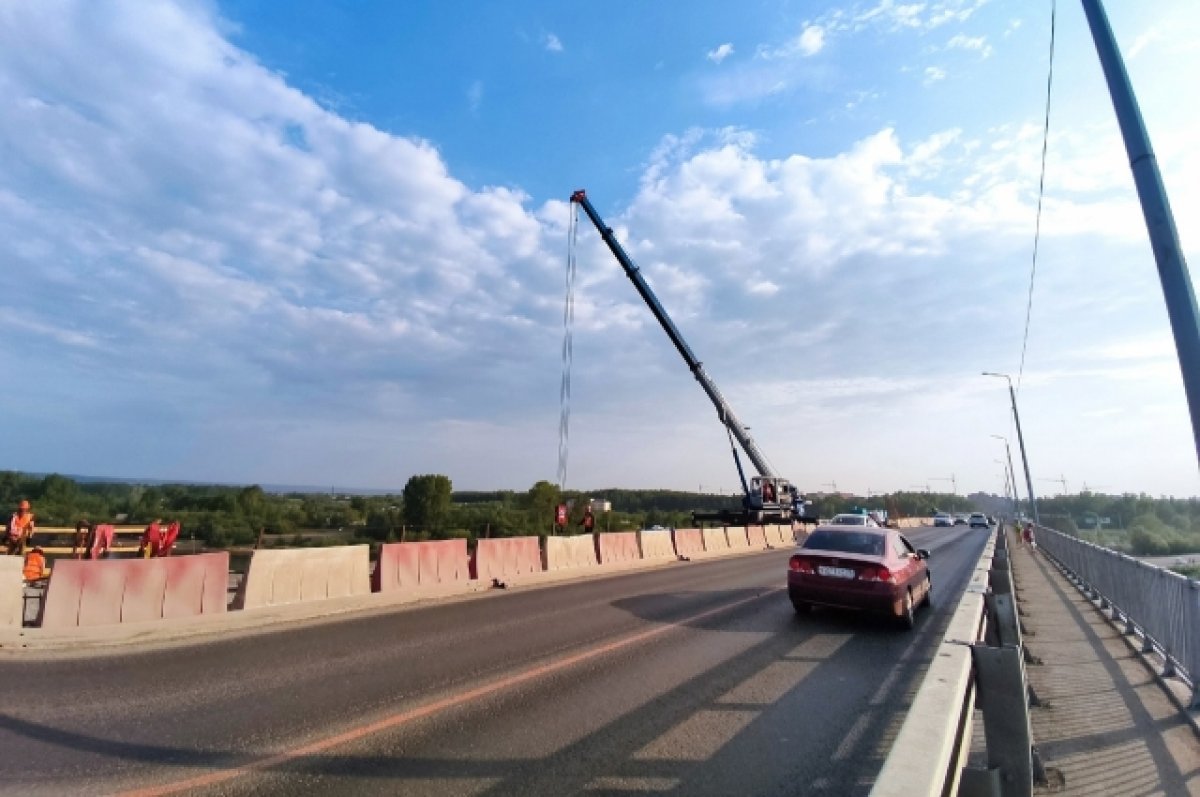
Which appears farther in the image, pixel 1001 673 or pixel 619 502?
pixel 619 502

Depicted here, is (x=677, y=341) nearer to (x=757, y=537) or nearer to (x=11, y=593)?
(x=757, y=537)

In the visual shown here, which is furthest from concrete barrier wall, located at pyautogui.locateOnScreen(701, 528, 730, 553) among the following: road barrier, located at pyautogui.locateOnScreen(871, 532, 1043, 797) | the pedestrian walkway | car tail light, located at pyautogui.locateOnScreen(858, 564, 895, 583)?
road barrier, located at pyautogui.locateOnScreen(871, 532, 1043, 797)

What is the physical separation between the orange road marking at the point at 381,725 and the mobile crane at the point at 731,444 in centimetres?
3282

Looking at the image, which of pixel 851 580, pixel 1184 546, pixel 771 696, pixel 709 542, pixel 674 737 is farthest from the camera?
pixel 1184 546

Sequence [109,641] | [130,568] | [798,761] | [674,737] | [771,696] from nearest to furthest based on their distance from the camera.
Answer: [798,761]
[674,737]
[771,696]
[109,641]
[130,568]

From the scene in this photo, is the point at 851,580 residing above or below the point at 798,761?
above

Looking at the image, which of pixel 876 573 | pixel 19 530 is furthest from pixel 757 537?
pixel 19 530

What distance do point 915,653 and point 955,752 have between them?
243 inches

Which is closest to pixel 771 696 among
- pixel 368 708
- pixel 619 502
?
pixel 368 708

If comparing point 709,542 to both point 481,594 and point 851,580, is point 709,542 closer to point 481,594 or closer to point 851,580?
point 481,594

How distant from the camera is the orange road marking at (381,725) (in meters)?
4.08

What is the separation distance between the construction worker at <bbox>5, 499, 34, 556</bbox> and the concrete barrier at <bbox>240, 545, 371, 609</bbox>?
6.03m

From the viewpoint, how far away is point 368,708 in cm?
564

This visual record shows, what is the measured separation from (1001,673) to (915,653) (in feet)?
18.7
